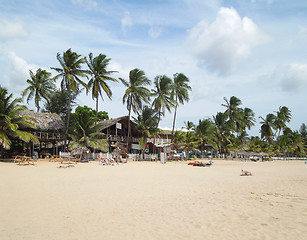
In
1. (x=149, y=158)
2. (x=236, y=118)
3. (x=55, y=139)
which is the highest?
(x=236, y=118)

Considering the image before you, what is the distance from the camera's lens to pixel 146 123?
30.8 metres

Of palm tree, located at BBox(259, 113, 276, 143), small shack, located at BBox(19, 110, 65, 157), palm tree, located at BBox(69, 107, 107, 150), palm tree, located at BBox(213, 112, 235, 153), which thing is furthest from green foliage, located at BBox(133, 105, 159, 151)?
palm tree, located at BBox(259, 113, 276, 143)

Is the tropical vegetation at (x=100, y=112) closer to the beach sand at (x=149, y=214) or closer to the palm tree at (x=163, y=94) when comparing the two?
the palm tree at (x=163, y=94)

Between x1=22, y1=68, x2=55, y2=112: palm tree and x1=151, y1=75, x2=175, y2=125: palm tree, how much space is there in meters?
14.6

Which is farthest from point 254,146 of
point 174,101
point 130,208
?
point 130,208

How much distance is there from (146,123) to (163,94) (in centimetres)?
555

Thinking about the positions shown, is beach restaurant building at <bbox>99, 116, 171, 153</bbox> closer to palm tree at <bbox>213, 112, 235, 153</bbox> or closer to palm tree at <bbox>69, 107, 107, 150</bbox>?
palm tree at <bbox>69, 107, 107, 150</bbox>

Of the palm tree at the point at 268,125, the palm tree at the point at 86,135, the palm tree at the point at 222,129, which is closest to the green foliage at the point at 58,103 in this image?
the palm tree at the point at 86,135

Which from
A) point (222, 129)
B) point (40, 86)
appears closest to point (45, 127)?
point (40, 86)

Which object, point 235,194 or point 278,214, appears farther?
point 235,194

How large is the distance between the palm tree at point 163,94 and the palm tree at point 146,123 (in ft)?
7.79

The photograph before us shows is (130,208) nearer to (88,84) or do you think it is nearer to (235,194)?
(235,194)

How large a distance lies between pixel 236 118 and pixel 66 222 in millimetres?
47399

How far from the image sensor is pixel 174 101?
33906 mm
